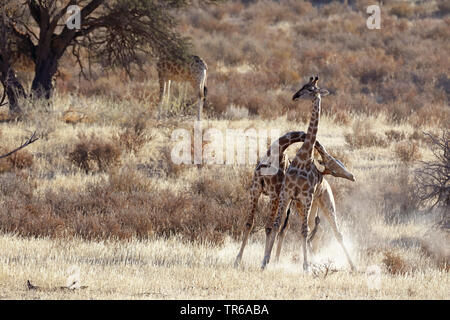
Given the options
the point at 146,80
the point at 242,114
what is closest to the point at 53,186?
the point at 242,114

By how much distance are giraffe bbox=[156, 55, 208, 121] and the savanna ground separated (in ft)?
1.57

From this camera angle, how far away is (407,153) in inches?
512

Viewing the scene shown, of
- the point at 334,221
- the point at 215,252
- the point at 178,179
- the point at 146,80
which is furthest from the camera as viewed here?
the point at 146,80

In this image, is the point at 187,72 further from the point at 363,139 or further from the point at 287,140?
the point at 287,140

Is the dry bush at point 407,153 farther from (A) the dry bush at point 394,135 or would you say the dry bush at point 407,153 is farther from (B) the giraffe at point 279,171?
(B) the giraffe at point 279,171

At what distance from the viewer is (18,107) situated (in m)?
14.8

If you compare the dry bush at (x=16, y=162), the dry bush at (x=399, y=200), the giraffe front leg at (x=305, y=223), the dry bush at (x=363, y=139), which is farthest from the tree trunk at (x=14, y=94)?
the giraffe front leg at (x=305, y=223)

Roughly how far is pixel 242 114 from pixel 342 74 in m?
6.02

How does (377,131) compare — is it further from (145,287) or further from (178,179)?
(145,287)

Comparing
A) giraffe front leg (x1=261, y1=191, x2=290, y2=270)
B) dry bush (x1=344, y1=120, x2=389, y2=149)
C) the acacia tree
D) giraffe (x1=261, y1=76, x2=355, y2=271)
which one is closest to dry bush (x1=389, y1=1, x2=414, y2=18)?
the acacia tree

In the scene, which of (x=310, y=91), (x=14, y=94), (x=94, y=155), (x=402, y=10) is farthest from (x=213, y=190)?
(x=402, y=10)

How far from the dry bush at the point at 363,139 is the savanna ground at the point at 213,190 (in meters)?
0.05

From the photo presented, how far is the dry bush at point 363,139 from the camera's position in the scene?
14000 mm

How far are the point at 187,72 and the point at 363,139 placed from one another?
432cm
